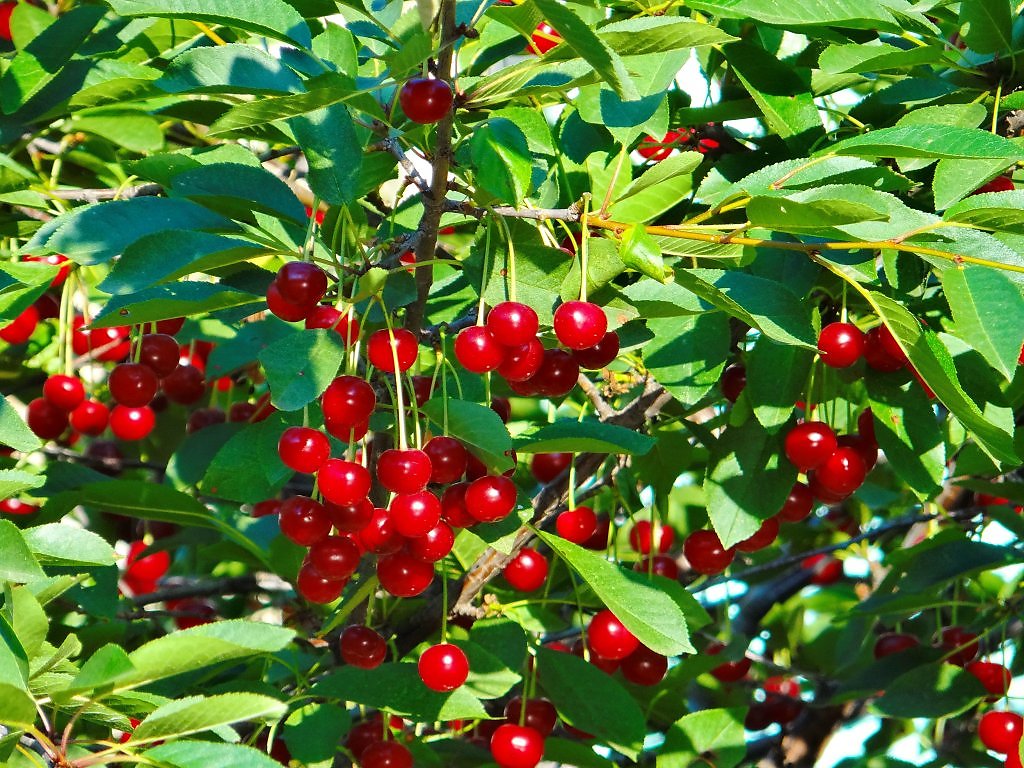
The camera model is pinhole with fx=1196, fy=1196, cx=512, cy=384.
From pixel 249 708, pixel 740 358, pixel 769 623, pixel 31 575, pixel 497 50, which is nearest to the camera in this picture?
pixel 249 708

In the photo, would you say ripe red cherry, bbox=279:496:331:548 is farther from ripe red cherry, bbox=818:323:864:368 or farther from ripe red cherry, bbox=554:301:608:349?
ripe red cherry, bbox=818:323:864:368

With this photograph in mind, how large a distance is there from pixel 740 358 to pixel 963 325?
21.1 inches

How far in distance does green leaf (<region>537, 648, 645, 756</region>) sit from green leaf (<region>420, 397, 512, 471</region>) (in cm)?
50

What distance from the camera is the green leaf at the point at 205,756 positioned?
3.20 feet

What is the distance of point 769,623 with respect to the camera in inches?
110

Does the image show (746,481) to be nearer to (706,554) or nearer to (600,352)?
(706,554)

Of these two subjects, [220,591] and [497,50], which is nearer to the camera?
[497,50]

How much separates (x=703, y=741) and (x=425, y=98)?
3.60 ft

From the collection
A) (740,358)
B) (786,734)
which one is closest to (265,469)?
(740,358)

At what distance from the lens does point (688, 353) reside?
4.61 ft

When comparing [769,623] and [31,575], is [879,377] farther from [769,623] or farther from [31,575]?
[769,623]

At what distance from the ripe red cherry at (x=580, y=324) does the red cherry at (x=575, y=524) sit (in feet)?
1.80

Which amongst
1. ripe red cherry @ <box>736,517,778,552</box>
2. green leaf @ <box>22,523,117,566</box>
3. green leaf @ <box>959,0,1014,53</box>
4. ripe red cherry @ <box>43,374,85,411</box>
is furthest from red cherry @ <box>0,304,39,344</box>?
green leaf @ <box>959,0,1014,53</box>

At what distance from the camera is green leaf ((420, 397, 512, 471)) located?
3.89 ft
